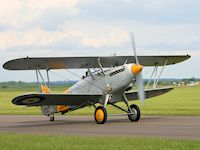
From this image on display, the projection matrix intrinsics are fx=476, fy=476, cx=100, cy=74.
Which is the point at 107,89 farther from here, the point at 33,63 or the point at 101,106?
the point at 33,63

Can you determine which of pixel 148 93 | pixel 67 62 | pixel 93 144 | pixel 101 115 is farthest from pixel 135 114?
pixel 93 144

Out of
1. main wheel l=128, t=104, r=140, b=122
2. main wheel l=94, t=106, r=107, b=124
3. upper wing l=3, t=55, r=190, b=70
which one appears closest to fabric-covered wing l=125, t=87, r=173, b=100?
upper wing l=3, t=55, r=190, b=70

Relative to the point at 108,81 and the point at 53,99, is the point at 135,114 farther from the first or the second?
the point at 53,99

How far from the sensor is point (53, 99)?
1997 centimetres

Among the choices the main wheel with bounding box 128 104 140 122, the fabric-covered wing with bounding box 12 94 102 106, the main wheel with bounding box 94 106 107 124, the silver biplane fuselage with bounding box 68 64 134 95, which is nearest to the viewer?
the fabric-covered wing with bounding box 12 94 102 106

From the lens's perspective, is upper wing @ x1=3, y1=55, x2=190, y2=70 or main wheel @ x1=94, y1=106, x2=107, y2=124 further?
upper wing @ x1=3, y1=55, x2=190, y2=70

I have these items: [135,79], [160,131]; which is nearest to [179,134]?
[160,131]

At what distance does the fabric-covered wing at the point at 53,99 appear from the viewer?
18.9 metres

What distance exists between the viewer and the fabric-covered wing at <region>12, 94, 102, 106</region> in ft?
61.8

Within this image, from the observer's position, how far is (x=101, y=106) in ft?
64.5

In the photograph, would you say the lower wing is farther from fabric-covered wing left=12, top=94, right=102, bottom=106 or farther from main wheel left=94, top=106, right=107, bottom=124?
main wheel left=94, top=106, right=107, bottom=124

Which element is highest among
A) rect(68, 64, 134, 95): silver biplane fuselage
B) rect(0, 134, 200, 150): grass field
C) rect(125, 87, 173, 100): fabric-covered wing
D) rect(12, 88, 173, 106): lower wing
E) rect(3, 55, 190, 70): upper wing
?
rect(3, 55, 190, 70): upper wing

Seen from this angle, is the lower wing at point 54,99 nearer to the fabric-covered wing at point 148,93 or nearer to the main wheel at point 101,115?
the main wheel at point 101,115

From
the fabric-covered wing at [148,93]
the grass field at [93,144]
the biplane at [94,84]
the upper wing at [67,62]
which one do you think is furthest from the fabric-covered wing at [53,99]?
the grass field at [93,144]
